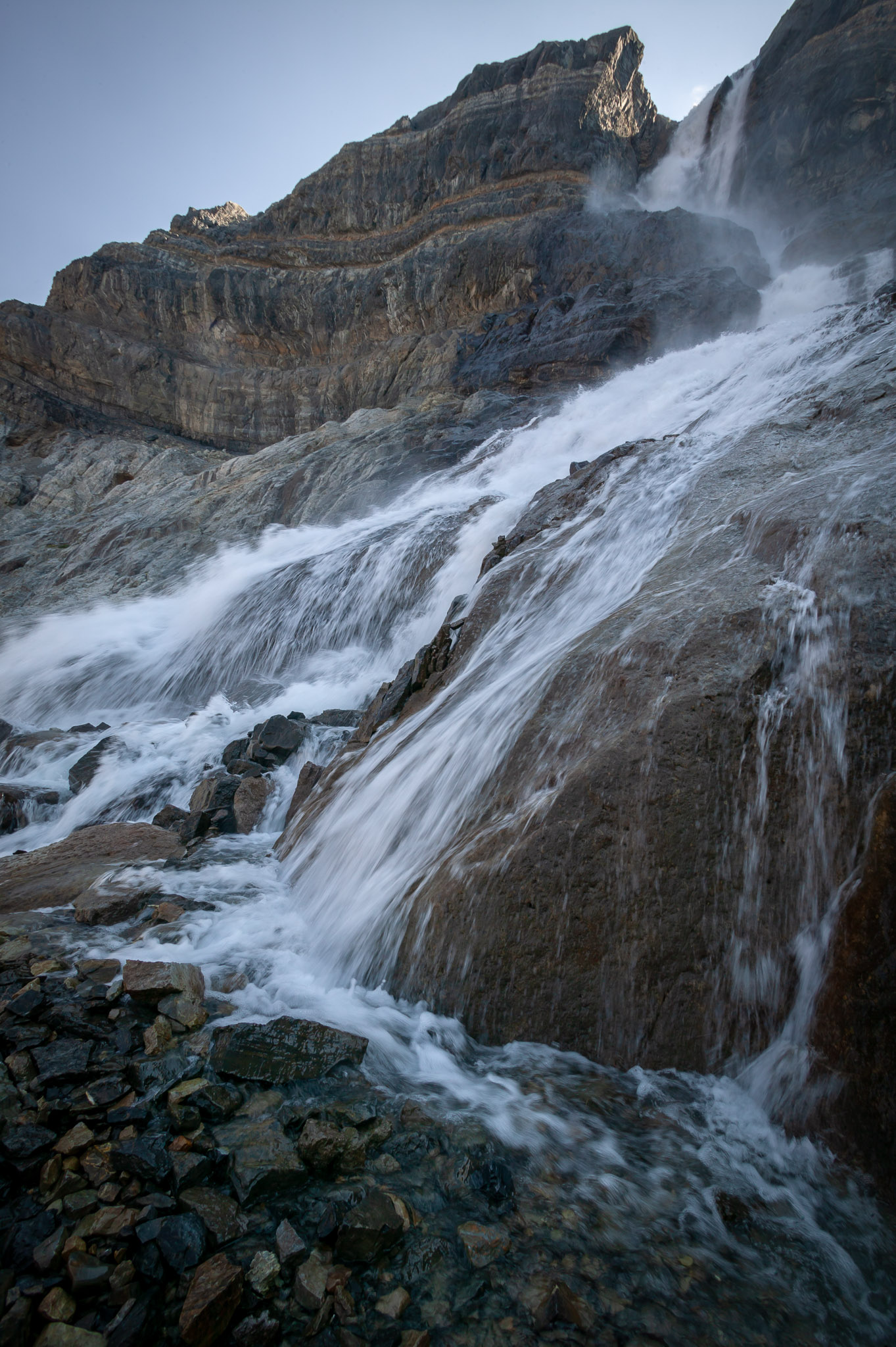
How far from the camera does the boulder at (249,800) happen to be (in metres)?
6.37

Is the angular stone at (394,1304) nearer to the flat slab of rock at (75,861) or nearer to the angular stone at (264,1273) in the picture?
the angular stone at (264,1273)

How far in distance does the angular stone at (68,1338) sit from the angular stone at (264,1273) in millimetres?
350

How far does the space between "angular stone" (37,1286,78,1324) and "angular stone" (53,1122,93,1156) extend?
1.37 ft

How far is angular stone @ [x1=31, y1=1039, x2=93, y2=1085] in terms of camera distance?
89.2 inches

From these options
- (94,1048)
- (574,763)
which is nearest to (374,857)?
(574,763)

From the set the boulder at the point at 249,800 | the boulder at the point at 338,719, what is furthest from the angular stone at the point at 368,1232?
the boulder at the point at 338,719

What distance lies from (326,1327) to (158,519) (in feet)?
67.6

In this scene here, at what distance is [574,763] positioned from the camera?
3428mm

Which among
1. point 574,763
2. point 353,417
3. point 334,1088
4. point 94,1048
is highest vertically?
point 353,417

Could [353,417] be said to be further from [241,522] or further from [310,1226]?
[310,1226]

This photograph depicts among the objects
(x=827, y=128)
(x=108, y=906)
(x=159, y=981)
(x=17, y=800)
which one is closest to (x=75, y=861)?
(x=108, y=906)

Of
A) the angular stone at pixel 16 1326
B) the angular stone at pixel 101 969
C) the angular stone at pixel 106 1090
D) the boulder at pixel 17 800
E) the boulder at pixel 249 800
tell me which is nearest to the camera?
the angular stone at pixel 16 1326

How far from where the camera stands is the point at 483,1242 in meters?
1.92

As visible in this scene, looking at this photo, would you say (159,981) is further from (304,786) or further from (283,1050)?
(304,786)
